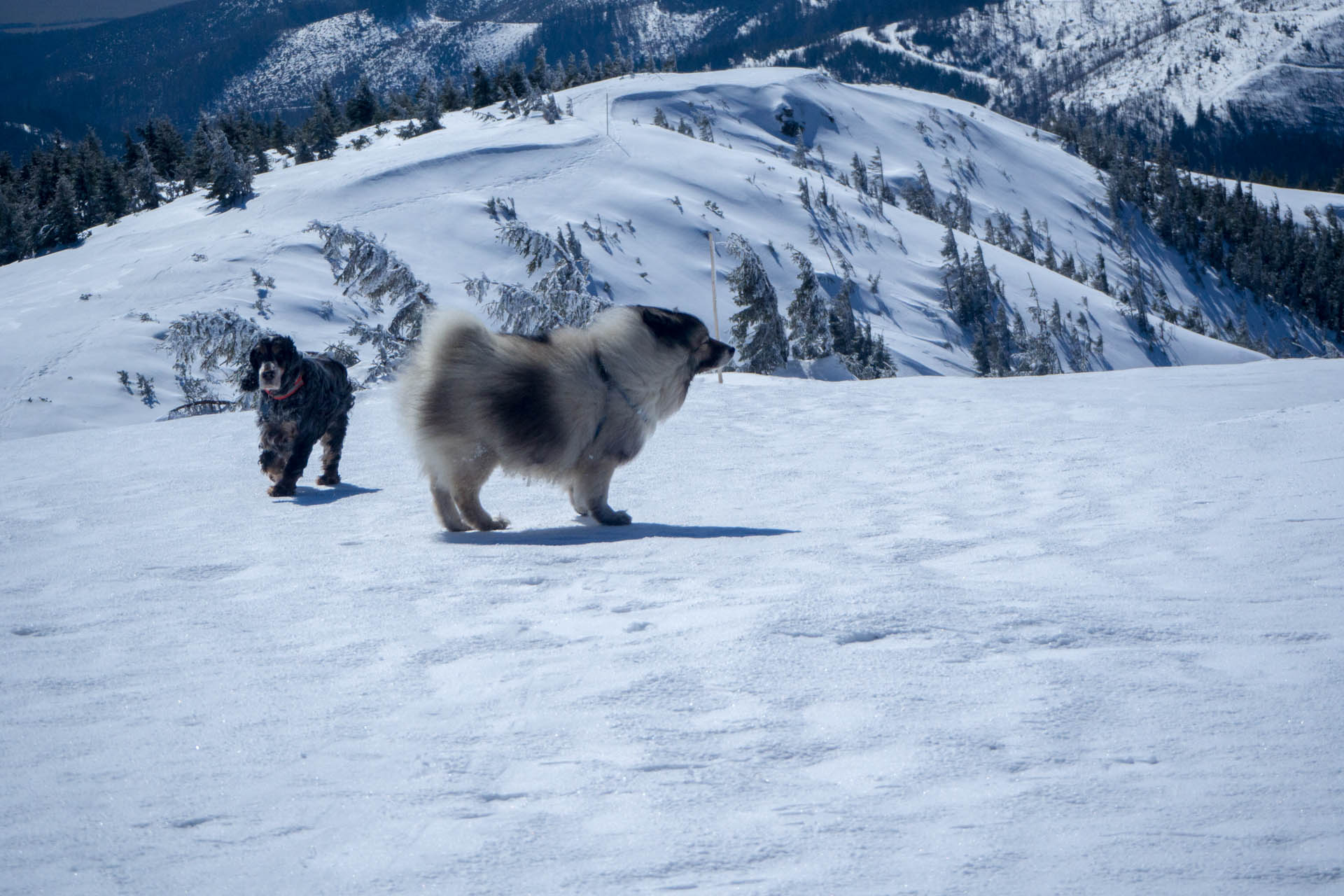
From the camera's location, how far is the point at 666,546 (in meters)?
4.89

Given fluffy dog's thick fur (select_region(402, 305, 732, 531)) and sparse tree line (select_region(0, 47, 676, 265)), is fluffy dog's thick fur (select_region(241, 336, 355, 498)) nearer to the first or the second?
fluffy dog's thick fur (select_region(402, 305, 732, 531))

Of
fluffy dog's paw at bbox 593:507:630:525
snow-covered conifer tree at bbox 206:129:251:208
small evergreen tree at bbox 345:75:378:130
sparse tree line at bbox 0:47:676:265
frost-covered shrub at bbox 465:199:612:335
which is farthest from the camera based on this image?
small evergreen tree at bbox 345:75:378:130

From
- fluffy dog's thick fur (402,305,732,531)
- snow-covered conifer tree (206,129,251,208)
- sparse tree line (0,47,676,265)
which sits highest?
sparse tree line (0,47,676,265)

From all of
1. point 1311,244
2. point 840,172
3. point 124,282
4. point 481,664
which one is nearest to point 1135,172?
point 1311,244

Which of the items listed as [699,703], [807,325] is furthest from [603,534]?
[807,325]

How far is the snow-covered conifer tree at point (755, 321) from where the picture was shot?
2608 cm

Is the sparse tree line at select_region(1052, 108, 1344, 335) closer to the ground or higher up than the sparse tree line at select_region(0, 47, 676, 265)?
closer to the ground

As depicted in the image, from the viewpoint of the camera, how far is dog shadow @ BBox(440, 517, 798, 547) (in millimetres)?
5266

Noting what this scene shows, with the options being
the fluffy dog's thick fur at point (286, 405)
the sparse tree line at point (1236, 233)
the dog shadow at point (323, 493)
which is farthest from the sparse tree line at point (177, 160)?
the sparse tree line at point (1236, 233)

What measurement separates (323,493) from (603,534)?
297 cm

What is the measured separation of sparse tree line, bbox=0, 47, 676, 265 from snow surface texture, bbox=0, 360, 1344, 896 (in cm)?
4423

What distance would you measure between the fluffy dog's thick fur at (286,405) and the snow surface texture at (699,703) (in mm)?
1589

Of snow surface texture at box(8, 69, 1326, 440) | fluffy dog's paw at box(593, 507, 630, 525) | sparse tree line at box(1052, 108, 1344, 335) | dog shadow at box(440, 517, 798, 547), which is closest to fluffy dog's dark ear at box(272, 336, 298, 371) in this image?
dog shadow at box(440, 517, 798, 547)

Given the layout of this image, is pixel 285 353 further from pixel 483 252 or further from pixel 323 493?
pixel 483 252
